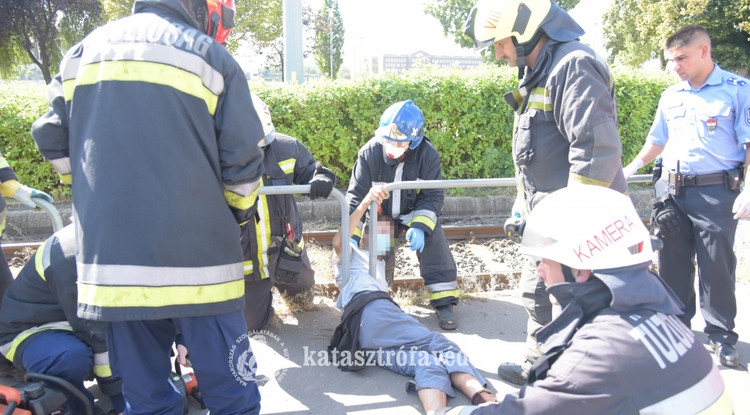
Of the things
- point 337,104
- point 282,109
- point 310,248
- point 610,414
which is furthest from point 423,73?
point 610,414

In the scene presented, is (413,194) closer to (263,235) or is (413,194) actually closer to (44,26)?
(263,235)

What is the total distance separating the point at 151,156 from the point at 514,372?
7.99 feet

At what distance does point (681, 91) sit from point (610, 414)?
2.92m

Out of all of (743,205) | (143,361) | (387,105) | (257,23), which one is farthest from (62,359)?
(257,23)

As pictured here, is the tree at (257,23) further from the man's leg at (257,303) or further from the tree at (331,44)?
the man's leg at (257,303)

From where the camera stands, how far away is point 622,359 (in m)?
1.66

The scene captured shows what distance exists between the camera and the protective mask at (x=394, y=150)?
14.3ft

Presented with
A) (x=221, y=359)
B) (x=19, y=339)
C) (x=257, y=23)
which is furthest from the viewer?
(x=257, y=23)

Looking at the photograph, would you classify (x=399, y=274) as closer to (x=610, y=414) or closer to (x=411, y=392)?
(x=411, y=392)

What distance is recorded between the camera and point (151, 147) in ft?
7.10

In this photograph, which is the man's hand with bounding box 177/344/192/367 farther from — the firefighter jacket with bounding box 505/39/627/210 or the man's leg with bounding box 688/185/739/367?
the man's leg with bounding box 688/185/739/367

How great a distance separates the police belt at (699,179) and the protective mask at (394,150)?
6.32 ft

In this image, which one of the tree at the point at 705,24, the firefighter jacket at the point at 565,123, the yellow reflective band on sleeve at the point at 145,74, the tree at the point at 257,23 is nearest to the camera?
the yellow reflective band on sleeve at the point at 145,74

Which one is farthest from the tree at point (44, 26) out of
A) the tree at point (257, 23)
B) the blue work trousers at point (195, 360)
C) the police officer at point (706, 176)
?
the police officer at point (706, 176)
